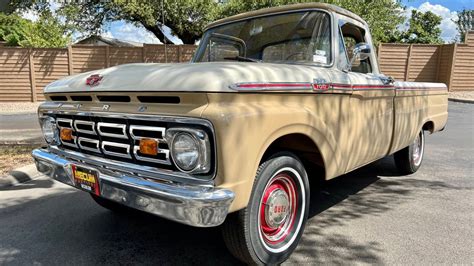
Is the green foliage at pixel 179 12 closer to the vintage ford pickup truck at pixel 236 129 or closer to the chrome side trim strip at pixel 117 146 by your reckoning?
the vintage ford pickup truck at pixel 236 129

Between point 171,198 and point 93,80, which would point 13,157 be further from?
point 171,198

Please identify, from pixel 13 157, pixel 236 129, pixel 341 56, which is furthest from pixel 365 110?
pixel 13 157

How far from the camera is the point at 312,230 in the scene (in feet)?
11.3

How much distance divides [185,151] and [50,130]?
1.61 meters

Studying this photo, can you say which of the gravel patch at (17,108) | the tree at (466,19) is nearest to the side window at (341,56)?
the gravel patch at (17,108)

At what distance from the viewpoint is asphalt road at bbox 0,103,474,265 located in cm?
296

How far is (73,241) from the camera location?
10.7ft

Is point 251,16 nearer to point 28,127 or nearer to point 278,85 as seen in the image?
point 278,85

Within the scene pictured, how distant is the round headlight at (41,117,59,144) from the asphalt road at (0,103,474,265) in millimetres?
867

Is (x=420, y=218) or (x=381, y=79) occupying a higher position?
(x=381, y=79)

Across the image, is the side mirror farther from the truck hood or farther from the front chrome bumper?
the front chrome bumper

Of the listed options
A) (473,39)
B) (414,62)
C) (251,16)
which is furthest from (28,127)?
(473,39)

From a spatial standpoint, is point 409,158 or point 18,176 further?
point 409,158

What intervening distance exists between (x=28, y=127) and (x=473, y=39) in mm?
18451
